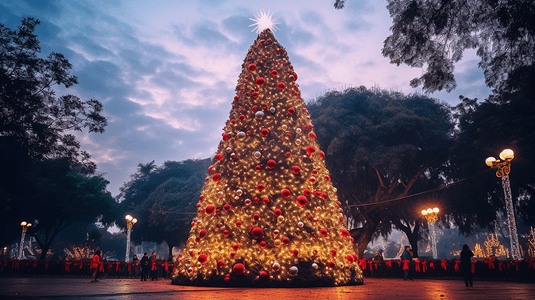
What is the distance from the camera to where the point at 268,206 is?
9688 mm

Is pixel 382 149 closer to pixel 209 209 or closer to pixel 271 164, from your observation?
pixel 271 164

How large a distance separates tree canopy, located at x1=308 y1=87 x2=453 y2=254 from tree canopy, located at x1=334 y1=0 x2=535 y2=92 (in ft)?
51.9

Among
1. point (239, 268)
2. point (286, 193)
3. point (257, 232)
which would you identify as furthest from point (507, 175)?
point (239, 268)

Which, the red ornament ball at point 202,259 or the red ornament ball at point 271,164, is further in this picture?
the red ornament ball at point 271,164

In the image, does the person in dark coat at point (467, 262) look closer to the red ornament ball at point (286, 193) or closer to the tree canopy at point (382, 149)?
the red ornament ball at point (286, 193)

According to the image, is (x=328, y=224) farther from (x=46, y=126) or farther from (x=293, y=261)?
(x=46, y=126)

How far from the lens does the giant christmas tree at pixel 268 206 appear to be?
9.16m

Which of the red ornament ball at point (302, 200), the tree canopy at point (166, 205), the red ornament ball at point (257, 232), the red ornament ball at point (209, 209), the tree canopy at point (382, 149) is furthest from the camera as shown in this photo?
the tree canopy at point (166, 205)

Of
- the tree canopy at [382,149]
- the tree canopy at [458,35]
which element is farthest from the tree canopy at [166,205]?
the tree canopy at [458,35]

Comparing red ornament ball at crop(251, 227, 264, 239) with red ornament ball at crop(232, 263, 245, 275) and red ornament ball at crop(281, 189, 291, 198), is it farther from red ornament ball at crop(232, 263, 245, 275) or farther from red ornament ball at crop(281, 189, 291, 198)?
red ornament ball at crop(281, 189, 291, 198)

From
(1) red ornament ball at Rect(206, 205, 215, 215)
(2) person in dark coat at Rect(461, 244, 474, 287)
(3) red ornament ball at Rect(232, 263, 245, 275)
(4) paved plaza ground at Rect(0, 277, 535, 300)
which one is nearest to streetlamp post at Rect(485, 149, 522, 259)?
(2) person in dark coat at Rect(461, 244, 474, 287)

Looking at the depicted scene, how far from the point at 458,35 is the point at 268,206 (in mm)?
6025

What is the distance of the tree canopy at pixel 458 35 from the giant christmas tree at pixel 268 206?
4.06m

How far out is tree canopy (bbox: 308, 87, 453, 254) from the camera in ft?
76.6
